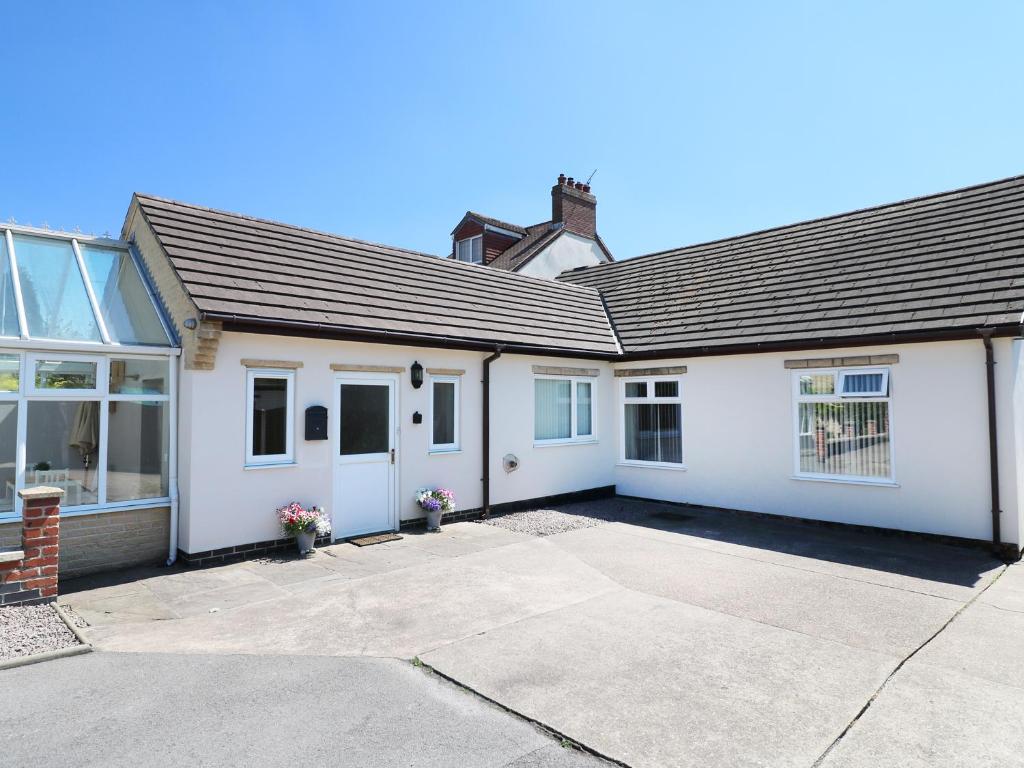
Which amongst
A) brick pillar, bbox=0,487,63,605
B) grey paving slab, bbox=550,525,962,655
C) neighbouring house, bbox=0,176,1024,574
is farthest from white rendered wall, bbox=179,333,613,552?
grey paving slab, bbox=550,525,962,655

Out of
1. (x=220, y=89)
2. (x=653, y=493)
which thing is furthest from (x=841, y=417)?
(x=220, y=89)

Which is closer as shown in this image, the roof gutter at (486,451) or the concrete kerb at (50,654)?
the concrete kerb at (50,654)

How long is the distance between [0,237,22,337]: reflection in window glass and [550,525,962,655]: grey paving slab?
303 inches

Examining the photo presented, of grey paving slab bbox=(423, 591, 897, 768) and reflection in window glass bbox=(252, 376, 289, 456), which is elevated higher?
reflection in window glass bbox=(252, 376, 289, 456)

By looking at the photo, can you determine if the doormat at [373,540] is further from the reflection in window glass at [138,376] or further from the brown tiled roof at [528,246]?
the brown tiled roof at [528,246]

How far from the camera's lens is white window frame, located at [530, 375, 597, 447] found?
12.0 meters

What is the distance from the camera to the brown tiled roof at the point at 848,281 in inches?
364

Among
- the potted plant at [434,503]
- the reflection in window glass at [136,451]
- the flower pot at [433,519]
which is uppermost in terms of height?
the reflection in window glass at [136,451]

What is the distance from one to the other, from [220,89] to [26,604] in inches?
341

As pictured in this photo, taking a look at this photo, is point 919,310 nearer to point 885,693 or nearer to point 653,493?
point 653,493

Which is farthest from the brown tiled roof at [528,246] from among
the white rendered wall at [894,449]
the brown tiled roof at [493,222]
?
the white rendered wall at [894,449]

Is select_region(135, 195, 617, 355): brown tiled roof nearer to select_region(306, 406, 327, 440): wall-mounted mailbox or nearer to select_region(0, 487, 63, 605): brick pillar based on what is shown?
select_region(306, 406, 327, 440): wall-mounted mailbox

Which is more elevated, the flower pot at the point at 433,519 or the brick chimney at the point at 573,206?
the brick chimney at the point at 573,206

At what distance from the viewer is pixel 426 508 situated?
9.84 m
